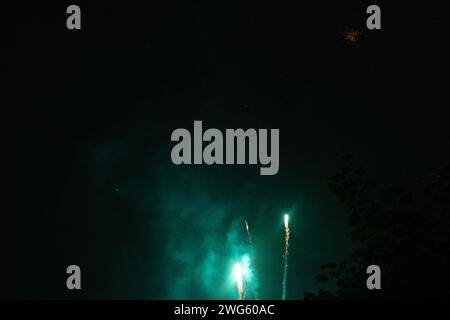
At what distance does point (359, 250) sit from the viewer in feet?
43.2

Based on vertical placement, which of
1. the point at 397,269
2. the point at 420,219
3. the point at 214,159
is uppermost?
the point at 214,159
